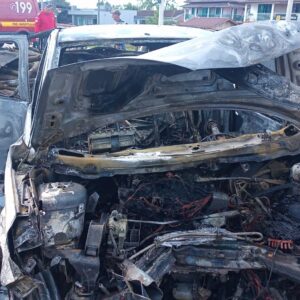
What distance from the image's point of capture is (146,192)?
2.64 meters

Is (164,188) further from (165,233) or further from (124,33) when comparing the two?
(124,33)

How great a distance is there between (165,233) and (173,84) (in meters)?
0.96

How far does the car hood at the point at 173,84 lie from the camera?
2.29 m

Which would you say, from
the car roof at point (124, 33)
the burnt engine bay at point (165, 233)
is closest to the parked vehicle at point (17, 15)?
the car roof at point (124, 33)

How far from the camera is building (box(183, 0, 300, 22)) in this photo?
32.8 meters

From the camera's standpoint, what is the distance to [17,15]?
13.5m

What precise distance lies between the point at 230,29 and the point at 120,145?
49.4 inches

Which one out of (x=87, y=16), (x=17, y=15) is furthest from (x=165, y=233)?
(x=87, y=16)

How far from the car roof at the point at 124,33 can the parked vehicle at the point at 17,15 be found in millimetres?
10305

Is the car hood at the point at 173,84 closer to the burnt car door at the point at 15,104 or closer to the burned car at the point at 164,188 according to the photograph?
the burned car at the point at 164,188

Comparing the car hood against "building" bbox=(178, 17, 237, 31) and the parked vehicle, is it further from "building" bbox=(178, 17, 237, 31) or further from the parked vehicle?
"building" bbox=(178, 17, 237, 31)

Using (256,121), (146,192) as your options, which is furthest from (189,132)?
(146,192)

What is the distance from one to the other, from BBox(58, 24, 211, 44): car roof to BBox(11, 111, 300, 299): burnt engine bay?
1.57 m

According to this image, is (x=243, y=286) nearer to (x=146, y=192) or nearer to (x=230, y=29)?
(x=146, y=192)
